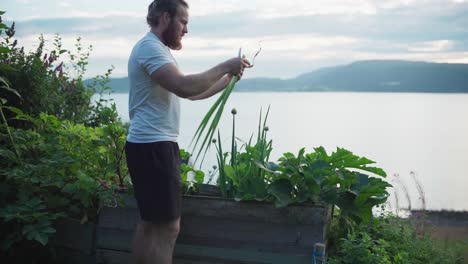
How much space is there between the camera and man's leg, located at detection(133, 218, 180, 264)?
8.44 ft

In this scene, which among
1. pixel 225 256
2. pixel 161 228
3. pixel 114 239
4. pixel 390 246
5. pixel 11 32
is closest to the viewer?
pixel 161 228

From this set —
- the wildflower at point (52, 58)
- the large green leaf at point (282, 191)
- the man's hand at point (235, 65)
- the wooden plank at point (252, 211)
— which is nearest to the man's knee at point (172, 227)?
the wooden plank at point (252, 211)

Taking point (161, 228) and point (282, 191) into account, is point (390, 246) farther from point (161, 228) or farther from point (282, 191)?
point (161, 228)

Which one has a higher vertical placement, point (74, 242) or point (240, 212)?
point (240, 212)

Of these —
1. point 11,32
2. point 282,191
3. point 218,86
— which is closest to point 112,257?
point 282,191

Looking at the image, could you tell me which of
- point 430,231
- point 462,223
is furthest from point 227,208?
point 462,223

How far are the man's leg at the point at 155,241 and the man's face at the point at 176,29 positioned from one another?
2.77 feet

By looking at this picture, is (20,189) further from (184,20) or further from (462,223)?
(462,223)

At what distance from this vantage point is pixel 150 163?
2.47 meters

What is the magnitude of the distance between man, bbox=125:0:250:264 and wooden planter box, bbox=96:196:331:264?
1.17ft

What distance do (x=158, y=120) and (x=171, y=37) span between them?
0.40 meters

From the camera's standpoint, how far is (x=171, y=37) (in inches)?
100

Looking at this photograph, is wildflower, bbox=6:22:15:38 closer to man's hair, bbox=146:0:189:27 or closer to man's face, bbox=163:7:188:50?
man's hair, bbox=146:0:189:27

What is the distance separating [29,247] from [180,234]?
1.07m
